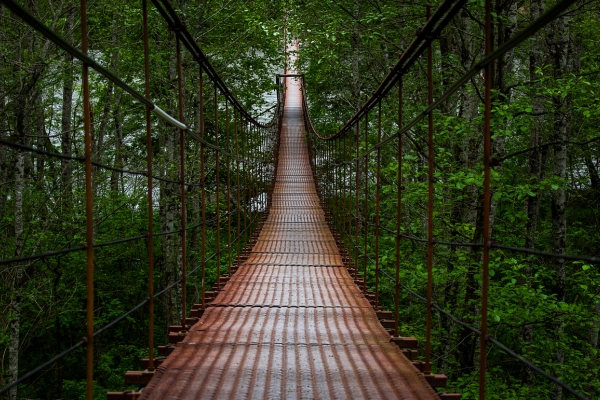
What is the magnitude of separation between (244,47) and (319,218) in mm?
2773

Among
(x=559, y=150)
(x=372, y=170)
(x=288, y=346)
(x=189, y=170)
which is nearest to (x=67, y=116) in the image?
(x=189, y=170)

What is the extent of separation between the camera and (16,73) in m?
5.64

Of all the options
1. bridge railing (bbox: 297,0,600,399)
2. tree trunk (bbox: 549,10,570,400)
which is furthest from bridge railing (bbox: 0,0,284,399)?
tree trunk (bbox: 549,10,570,400)

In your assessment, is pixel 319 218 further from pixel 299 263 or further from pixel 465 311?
pixel 299 263

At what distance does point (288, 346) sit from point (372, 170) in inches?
202

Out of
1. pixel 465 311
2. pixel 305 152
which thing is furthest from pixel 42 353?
pixel 465 311

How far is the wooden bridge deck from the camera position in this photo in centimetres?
172

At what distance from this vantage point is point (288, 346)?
2.23 metres

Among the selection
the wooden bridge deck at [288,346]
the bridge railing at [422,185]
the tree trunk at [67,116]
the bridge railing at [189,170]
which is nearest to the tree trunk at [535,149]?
the bridge railing at [422,185]

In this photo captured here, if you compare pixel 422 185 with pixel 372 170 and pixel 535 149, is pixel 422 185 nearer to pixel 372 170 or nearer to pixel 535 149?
pixel 535 149

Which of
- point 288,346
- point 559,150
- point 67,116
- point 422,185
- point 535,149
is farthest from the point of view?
point 67,116

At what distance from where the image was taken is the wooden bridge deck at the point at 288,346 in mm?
1720

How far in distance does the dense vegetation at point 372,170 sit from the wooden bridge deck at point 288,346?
1.12 meters

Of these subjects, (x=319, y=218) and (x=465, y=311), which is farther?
(x=319, y=218)
